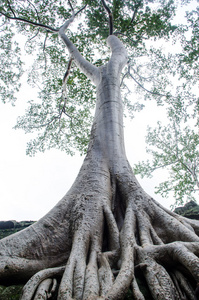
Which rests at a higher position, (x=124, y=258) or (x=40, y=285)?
(x=124, y=258)

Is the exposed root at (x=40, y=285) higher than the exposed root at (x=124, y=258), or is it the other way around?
the exposed root at (x=124, y=258)

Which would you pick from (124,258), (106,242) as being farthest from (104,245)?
(124,258)

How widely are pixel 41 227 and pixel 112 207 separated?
0.76 meters

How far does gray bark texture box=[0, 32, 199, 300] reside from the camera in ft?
4.05

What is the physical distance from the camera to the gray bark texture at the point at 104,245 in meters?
1.23

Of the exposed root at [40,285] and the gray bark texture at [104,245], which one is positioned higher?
the gray bark texture at [104,245]

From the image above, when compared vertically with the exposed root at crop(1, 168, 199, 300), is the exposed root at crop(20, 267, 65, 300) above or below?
below

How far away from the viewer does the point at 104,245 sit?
1.86m

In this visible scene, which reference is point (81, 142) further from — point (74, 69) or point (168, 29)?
point (168, 29)

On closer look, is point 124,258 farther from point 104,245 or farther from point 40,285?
point 40,285

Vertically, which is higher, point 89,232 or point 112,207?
point 112,207

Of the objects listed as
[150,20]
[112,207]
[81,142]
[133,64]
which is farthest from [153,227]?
[133,64]

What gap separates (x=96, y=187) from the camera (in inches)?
84.7

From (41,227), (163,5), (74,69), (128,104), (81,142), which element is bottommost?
(41,227)
